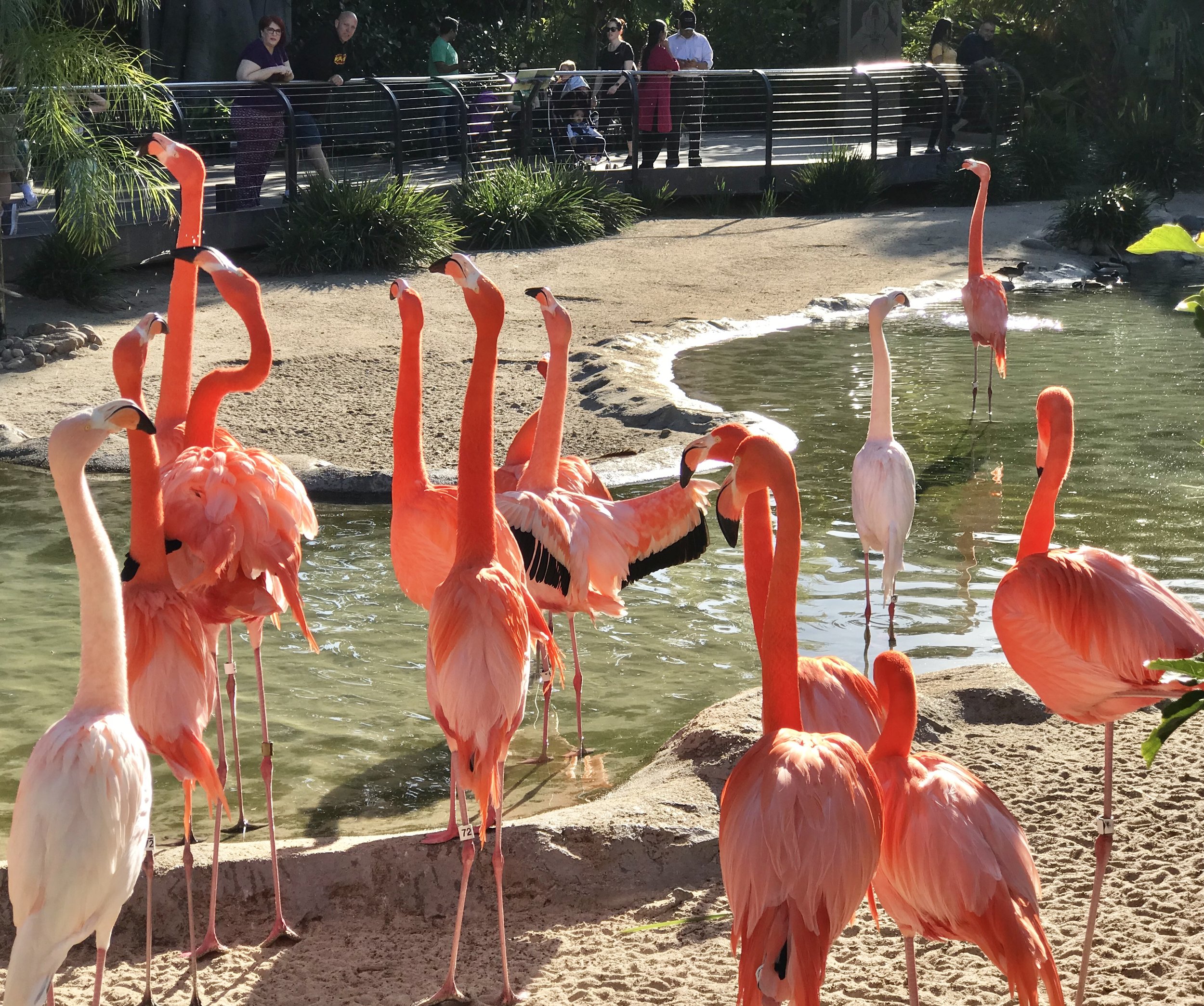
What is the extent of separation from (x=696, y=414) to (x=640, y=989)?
524cm

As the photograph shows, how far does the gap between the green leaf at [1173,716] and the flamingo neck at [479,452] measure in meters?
2.06

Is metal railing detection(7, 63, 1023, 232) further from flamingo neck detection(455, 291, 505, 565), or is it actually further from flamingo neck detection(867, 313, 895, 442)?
flamingo neck detection(455, 291, 505, 565)

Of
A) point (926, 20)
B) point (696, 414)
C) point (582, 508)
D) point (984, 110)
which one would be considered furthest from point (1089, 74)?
point (582, 508)

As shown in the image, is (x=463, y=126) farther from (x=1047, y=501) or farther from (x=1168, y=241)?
(x=1168, y=241)

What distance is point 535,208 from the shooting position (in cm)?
1427

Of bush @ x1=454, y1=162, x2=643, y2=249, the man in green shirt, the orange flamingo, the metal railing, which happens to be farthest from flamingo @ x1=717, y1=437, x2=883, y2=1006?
the man in green shirt

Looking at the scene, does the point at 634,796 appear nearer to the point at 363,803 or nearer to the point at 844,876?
the point at 363,803

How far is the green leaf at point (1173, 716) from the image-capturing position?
6.01ft

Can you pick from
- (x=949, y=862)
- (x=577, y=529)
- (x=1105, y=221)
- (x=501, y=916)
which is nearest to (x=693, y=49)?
(x=1105, y=221)

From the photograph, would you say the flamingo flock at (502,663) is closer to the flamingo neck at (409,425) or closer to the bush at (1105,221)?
the flamingo neck at (409,425)

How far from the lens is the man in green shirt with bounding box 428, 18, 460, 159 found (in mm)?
15195

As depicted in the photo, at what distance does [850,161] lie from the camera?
1742 cm

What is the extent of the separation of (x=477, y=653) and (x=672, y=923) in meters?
0.97

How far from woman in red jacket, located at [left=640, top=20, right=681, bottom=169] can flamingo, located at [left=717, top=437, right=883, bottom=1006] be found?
15.1m
